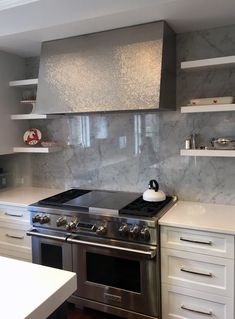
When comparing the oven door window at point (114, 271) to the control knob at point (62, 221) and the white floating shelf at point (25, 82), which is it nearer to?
the control knob at point (62, 221)

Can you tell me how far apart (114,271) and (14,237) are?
1045mm

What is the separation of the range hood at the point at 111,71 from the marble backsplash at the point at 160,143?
200 mm

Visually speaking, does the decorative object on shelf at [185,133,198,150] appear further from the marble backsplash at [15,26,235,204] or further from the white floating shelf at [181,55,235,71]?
the white floating shelf at [181,55,235,71]

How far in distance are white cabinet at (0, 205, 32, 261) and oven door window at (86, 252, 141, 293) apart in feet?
2.20

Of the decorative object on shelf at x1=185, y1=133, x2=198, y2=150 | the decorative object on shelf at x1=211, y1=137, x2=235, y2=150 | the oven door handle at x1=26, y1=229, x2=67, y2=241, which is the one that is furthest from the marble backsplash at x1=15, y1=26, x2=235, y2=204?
the oven door handle at x1=26, y1=229, x2=67, y2=241

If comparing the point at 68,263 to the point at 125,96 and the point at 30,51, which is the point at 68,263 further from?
the point at 30,51

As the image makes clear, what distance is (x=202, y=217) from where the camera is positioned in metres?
2.06

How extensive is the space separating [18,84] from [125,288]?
2108mm

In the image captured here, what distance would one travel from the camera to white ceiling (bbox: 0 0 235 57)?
6.27 feet

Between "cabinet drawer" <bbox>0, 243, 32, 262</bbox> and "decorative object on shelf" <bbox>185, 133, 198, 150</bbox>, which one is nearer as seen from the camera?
"decorative object on shelf" <bbox>185, 133, 198, 150</bbox>

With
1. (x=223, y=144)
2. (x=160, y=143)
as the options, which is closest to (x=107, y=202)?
(x=160, y=143)

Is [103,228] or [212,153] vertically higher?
[212,153]

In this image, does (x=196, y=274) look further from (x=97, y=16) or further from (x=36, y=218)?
(x=97, y=16)

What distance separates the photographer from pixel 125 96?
2.18 m
